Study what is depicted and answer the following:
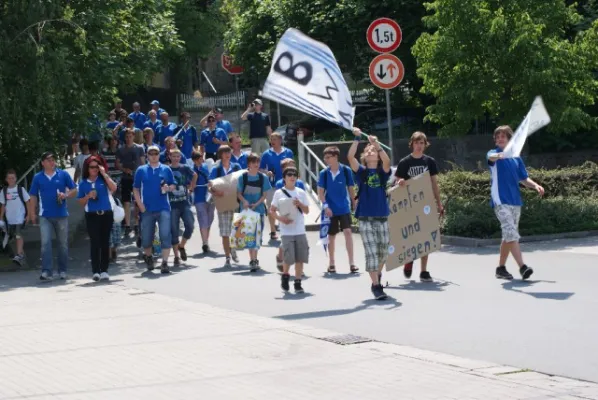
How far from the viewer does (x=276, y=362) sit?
9516mm

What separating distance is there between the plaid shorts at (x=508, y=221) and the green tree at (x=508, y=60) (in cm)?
579

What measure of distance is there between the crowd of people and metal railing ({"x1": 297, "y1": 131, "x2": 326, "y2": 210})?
8.53 feet

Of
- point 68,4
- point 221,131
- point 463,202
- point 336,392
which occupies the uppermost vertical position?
point 68,4

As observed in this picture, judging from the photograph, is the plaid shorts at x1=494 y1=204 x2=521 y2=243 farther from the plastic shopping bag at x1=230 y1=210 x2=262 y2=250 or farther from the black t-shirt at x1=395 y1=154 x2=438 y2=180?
the plastic shopping bag at x1=230 y1=210 x2=262 y2=250

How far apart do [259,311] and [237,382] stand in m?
3.84

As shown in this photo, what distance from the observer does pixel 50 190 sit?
1652 cm

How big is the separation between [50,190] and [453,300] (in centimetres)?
657

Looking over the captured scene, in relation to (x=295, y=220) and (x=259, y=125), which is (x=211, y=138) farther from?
(x=295, y=220)

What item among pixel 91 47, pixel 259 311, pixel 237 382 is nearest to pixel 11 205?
pixel 91 47

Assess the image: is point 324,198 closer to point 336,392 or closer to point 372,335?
point 372,335

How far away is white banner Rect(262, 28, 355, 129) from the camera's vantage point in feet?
40.7

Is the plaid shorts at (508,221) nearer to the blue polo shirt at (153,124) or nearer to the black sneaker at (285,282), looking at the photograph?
the black sneaker at (285,282)

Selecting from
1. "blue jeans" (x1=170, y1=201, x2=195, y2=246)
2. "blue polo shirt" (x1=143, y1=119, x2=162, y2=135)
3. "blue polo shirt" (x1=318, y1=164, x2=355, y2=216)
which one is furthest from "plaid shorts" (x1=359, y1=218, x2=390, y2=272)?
→ "blue polo shirt" (x1=143, y1=119, x2=162, y2=135)

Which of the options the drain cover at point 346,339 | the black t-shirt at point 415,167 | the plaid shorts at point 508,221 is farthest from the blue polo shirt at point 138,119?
the drain cover at point 346,339
